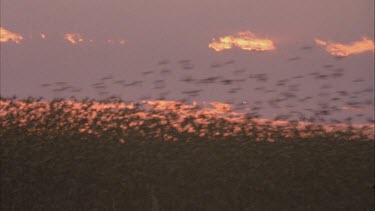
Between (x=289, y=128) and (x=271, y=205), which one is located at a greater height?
(x=289, y=128)

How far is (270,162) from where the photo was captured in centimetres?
1240

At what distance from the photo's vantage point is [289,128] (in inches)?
542

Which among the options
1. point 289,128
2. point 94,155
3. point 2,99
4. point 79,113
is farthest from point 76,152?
point 289,128

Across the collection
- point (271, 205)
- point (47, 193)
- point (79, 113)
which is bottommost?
point (271, 205)

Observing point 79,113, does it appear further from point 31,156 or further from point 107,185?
point 107,185

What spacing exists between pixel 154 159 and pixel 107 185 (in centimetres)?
128

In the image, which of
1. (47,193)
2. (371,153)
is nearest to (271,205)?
(371,153)

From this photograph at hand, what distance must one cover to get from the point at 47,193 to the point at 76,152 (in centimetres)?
142

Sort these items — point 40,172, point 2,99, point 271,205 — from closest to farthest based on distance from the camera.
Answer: point 271,205 → point 40,172 → point 2,99

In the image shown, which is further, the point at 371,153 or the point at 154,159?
the point at 371,153

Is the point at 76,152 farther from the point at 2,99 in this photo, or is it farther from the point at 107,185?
the point at 2,99

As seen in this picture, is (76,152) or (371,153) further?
(371,153)

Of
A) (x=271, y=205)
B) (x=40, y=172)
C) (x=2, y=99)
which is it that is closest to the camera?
(x=271, y=205)

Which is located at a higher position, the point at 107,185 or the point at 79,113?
the point at 79,113
